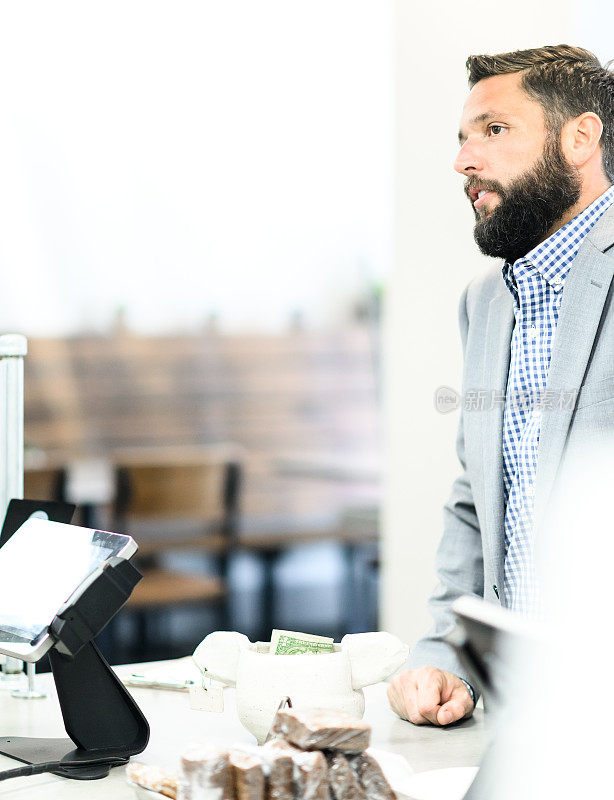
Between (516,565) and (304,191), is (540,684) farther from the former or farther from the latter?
(304,191)

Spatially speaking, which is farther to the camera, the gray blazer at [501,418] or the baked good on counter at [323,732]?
the gray blazer at [501,418]

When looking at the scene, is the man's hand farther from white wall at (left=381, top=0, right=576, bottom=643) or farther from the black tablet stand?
white wall at (left=381, top=0, right=576, bottom=643)

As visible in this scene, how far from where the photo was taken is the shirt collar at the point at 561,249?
5.58 ft

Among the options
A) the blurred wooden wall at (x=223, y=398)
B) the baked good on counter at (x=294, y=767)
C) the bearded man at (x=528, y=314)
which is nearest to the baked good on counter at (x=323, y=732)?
the baked good on counter at (x=294, y=767)

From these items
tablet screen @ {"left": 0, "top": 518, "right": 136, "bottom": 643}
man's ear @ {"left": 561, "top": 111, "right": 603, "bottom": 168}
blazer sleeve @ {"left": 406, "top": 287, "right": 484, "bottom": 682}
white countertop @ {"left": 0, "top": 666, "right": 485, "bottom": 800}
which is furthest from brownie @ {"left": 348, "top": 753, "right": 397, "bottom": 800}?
man's ear @ {"left": 561, "top": 111, "right": 603, "bottom": 168}

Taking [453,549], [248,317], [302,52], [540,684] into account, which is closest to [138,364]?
[248,317]

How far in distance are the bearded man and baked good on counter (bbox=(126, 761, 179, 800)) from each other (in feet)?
1.97

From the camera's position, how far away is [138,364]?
4.50 metres

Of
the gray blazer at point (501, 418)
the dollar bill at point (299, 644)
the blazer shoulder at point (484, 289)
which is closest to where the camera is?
the dollar bill at point (299, 644)

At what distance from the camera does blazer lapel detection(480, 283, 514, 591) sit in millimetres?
1681

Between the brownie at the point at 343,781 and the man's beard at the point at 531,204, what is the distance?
981mm

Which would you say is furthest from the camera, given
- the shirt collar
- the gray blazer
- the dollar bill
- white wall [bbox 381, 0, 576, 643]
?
white wall [bbox 381, 0, 576, 643]

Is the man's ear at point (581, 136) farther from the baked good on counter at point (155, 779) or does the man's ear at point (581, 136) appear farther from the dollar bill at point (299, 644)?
the baked good on counter at point (155, 779)

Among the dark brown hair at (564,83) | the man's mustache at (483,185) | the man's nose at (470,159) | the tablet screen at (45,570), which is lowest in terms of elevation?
the tablet screen at (45,570)
